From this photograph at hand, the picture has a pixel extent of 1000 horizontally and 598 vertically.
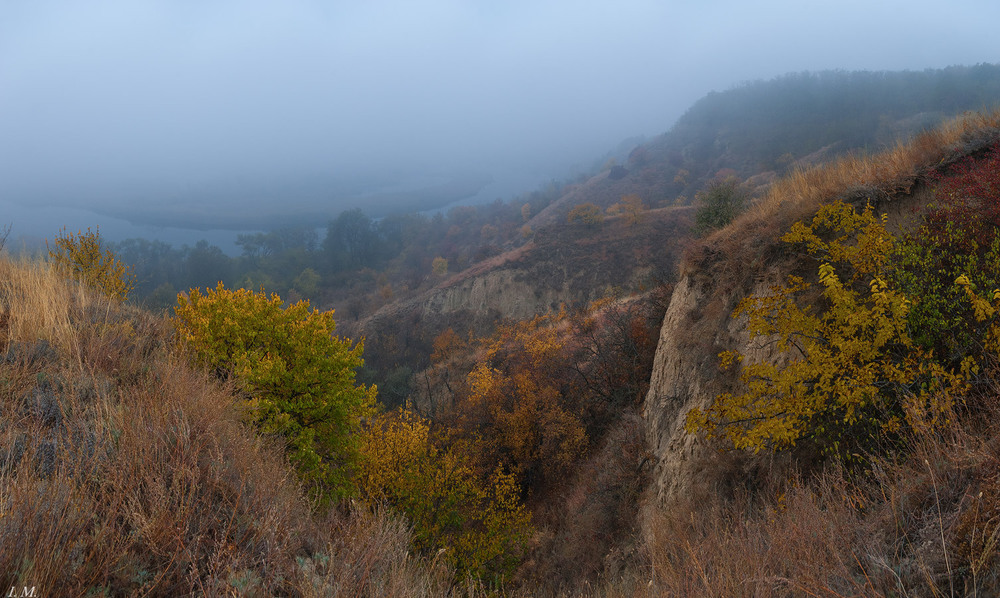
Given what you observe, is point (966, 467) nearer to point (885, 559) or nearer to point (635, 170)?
point (885, 559)

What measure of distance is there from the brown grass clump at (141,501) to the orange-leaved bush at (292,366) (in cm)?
513

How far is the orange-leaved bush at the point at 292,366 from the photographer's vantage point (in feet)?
36.8

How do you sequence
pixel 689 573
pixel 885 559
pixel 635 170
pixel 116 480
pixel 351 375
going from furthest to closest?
pixel 635 170 < pixel 351 375 < pixel 689 573 < pixel 116 480 < pixel 885 559

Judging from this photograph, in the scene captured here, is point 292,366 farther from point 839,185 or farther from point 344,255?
point 344,255

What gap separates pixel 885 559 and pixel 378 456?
56.8 ft

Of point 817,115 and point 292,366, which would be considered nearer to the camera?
point 292,366

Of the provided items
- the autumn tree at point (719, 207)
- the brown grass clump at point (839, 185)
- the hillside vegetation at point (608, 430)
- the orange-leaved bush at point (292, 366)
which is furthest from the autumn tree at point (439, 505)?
the autumn tree at point (719, 207)

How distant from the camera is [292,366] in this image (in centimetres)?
1313

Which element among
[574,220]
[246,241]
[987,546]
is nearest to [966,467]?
[987,546]

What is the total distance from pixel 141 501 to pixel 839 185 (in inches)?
535

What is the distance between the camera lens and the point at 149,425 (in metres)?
4.26

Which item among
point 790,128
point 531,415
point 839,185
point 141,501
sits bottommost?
point 531,415

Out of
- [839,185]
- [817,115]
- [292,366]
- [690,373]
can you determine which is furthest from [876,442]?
[817,115]

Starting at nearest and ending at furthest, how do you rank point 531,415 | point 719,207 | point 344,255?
1. point 719,207
2. point 531,415
3. point 344,255
